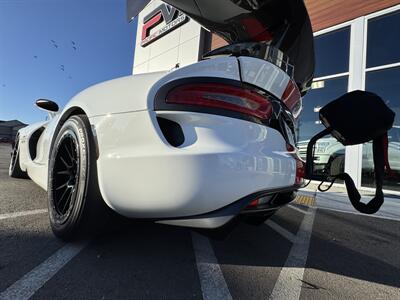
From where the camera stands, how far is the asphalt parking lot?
139cm

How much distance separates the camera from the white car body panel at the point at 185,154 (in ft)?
4.60

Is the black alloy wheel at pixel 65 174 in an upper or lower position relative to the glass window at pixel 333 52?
lower

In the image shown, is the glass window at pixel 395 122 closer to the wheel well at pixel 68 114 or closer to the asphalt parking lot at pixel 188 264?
the asphalt parking lot at pixel 188 264

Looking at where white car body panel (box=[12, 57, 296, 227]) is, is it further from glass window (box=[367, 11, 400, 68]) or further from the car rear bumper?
glass window (box=[367, 11, 400, 68])

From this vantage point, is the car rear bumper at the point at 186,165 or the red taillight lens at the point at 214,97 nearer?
the car rear bumper at the point at 186,165

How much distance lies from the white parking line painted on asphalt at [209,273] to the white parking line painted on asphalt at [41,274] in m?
0.71

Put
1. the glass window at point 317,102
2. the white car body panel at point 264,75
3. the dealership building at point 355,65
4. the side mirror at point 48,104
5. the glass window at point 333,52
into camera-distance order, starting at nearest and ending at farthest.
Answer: the white car body panel at point 264,75
the side mirror at point 48,104
the dealership building at point 355,65
the glass window at point 317,102
the glass window at point 333,52

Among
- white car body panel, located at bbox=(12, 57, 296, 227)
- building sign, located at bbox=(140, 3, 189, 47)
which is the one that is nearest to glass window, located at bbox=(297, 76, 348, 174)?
white car body panel, located at bbox=(12, 57, 296, 227)

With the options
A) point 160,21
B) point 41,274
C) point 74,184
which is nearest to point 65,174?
point 74,184

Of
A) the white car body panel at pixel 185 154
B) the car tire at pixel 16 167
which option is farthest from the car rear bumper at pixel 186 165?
the car tire at pixel 16 167

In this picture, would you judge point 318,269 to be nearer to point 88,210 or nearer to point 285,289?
point 285,289

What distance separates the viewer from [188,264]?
1699mm

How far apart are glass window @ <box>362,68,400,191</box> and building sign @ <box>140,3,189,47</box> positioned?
23.6 ft

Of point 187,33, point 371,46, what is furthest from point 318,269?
point 187,33
